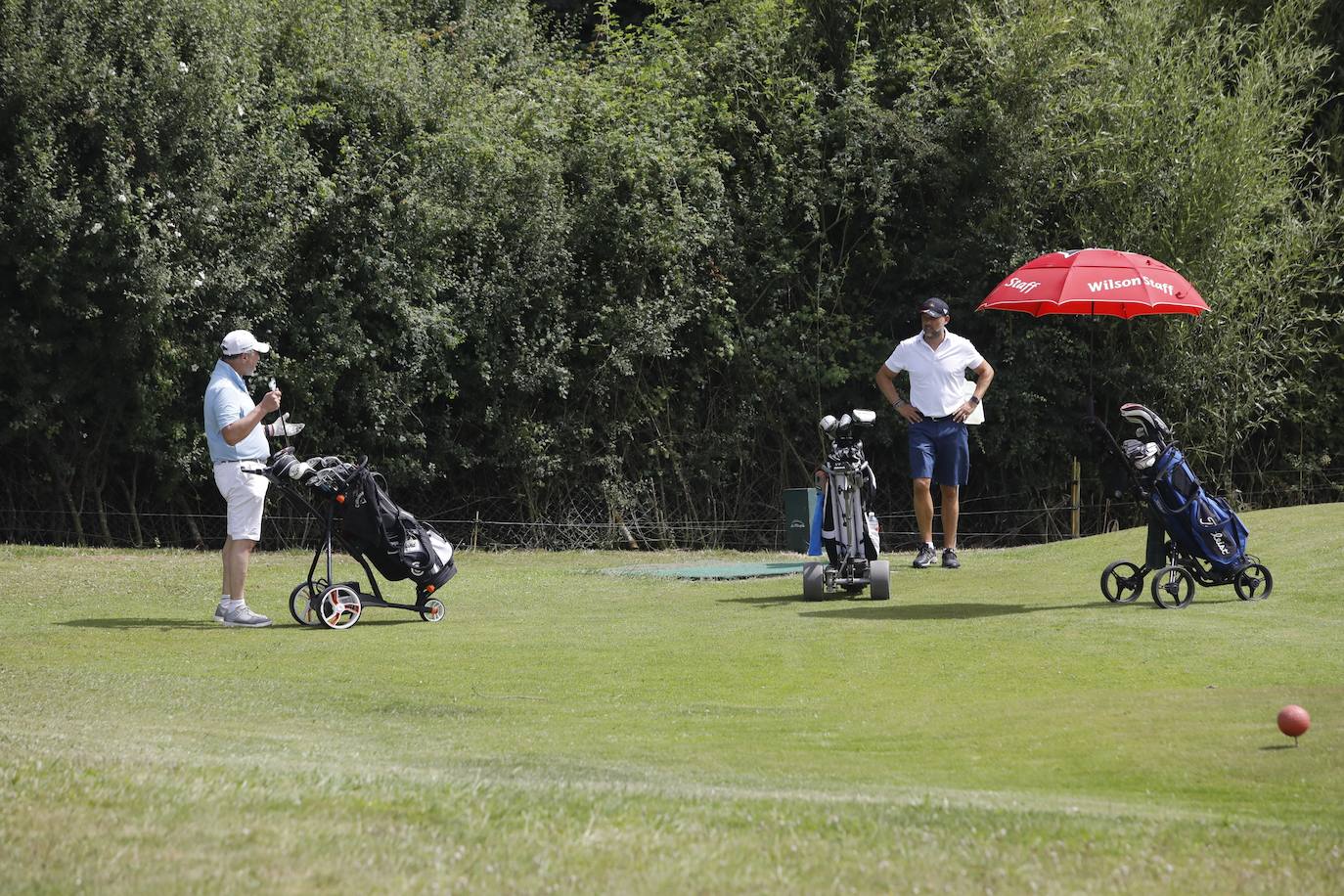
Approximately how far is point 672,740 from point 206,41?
9.02 metres

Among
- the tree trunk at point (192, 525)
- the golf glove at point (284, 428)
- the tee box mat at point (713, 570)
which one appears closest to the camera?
the golf glove at point (284, 428)

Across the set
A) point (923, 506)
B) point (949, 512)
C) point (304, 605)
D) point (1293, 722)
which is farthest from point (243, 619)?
point (1293, 722)

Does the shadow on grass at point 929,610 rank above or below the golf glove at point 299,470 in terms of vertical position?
below

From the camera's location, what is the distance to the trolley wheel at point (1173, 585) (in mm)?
8938

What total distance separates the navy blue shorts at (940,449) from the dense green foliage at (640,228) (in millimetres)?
3939

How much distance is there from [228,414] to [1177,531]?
5.66 meters

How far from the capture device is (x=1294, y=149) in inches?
666

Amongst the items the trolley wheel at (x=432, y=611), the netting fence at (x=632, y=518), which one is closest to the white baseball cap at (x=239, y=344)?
the trolley wheel at (x=432, y=611)

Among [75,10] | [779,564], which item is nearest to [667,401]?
[779,564]

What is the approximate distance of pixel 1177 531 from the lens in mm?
9141

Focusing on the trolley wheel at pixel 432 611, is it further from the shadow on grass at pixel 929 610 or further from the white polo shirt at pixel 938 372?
the white polo shirt at pixel 938 372

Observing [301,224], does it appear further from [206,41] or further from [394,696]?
[394,696]

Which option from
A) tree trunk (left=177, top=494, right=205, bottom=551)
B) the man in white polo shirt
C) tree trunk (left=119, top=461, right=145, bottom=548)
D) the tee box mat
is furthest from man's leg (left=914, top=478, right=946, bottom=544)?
tree trunk (left=119, top=461, right=145, bottom=548)

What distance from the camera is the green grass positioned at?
361 cm
